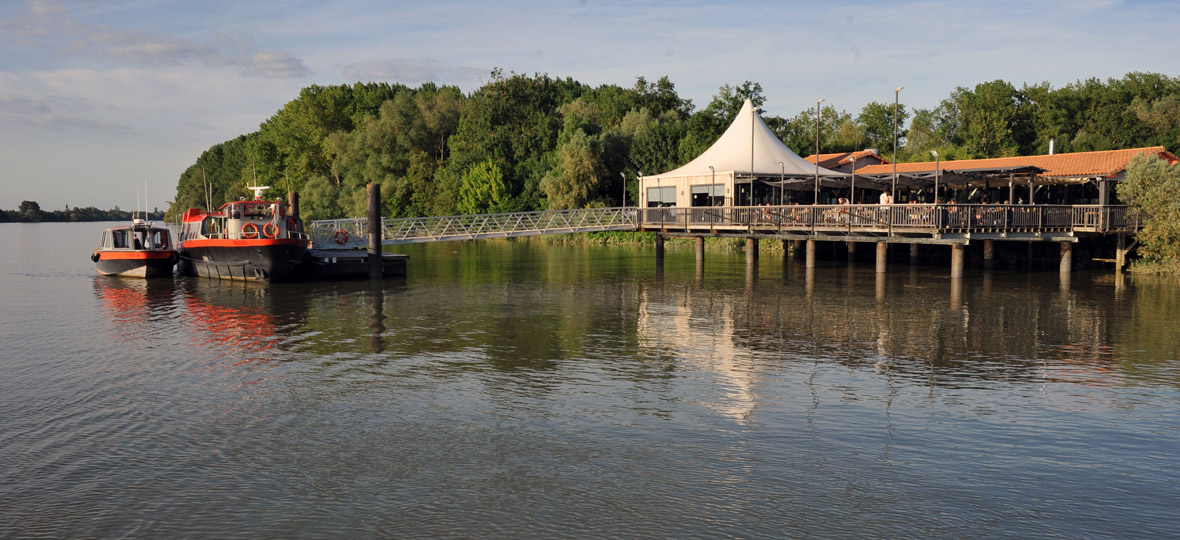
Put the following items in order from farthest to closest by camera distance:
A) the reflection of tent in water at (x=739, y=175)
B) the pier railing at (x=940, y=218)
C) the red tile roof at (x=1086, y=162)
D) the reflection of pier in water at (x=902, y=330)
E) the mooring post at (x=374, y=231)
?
the reflection of tent in water at (x=739, y=175), the mooring post at (x=374, y=231), the red tile roof at (x=1086, y=162), the pier railing at (x=940, y=218), the reflection of pier in water at (x=902, y=330)

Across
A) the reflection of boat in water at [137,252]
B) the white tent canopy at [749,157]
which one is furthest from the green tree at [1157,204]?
the reflection of boat in water at [137,252]

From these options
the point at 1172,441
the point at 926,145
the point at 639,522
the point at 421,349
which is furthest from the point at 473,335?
the point at 926,145

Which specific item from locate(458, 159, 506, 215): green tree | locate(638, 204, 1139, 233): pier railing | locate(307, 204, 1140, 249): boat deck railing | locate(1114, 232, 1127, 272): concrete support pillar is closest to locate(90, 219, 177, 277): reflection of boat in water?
locate(307, 204, 1140, 249): boat deck railing

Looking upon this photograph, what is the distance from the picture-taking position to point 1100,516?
995 centimetres

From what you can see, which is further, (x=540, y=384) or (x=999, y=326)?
(x=999, y=326)

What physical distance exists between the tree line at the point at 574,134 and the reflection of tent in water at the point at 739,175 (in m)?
21.8

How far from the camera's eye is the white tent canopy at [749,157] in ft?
148

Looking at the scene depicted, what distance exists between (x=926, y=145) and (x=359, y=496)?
300ft

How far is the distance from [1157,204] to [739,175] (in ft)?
61.4

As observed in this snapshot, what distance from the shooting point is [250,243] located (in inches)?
1495

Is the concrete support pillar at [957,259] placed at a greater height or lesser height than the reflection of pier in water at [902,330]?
greater

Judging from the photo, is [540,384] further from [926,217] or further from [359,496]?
[926,217]

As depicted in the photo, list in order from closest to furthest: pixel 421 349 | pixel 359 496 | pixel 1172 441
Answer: pixel 359 496 < pixel 1172 441 < pixel 421 349

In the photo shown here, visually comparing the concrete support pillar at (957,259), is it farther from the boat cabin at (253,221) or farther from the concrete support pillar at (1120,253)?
the boat cabin at (253,221)
